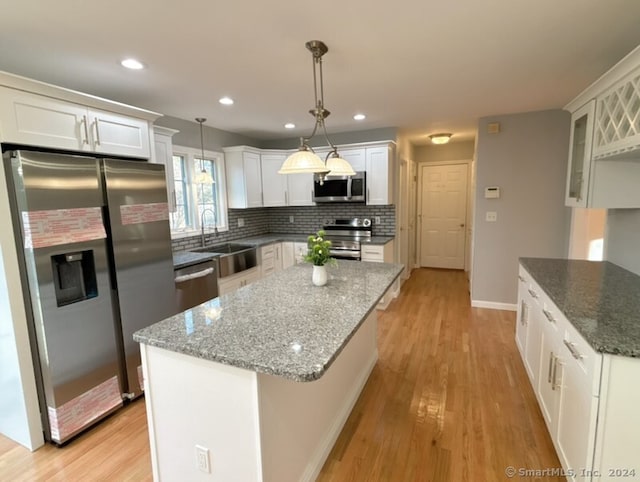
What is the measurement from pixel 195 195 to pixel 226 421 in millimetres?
3176

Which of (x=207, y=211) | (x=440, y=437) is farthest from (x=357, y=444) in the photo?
(x=207, y=211)

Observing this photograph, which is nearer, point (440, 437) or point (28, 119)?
point (28, 119)

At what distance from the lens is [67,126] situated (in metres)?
2.06

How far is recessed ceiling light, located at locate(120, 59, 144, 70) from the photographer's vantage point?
2.13m

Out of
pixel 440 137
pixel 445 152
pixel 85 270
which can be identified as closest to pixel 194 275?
pixel 85 270

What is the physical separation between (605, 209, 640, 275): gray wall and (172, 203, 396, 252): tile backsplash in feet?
7.99

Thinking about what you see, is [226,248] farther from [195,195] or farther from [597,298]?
[597,298]

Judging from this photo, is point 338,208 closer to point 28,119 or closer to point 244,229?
point 244,229

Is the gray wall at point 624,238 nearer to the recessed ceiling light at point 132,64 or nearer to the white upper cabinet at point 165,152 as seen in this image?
the recessed ceiling light at point 132,64

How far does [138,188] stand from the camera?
7.72ft

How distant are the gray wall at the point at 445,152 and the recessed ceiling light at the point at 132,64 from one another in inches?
201

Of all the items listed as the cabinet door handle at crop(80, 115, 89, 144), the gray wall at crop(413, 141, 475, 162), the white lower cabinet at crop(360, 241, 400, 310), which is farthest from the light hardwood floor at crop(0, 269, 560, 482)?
the gray wall at crop(413, 141, 475, 162)

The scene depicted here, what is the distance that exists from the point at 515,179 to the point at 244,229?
12.1 ft

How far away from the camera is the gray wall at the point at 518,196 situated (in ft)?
12.2
